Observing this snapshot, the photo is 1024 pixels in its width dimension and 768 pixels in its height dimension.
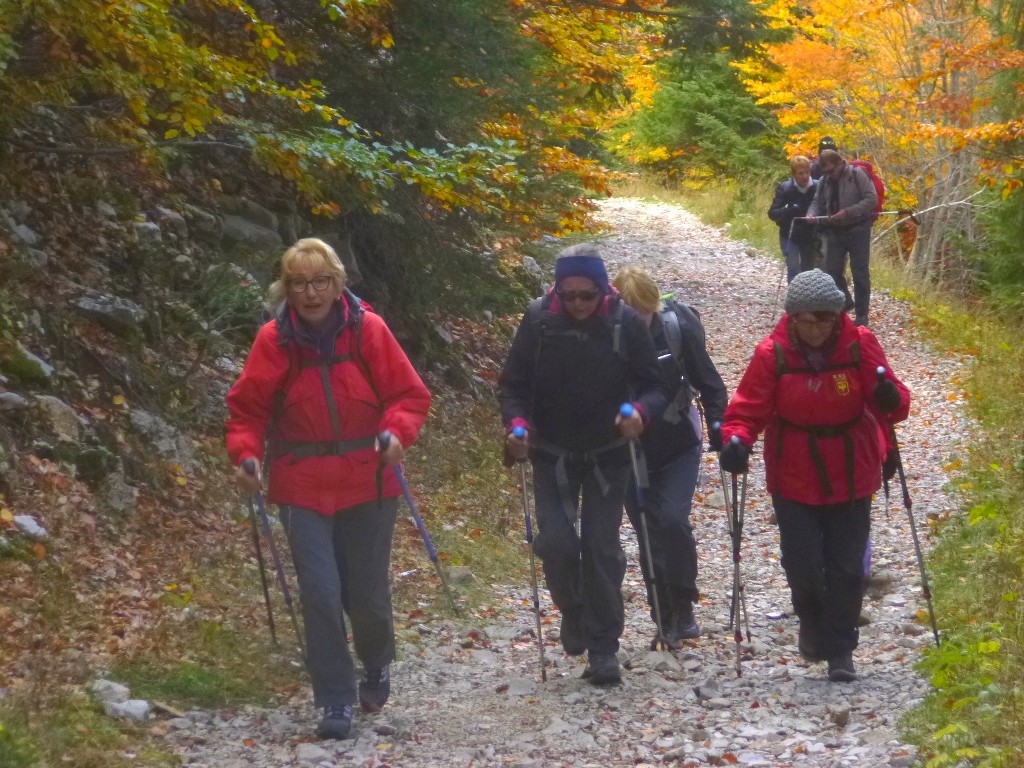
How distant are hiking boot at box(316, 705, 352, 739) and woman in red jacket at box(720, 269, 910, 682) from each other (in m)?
2.19

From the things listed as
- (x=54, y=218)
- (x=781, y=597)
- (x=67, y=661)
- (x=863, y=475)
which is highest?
(x=54, y=218)

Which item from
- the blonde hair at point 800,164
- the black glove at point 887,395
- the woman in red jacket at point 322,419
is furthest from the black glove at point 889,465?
the blonde hair at point 800,164

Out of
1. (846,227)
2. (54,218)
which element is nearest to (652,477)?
(54,218)

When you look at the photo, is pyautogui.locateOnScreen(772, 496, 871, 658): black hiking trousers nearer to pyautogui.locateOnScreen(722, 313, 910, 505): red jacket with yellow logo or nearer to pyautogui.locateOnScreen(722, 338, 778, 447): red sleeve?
pyautogui.locateOnScreen(722, 313, 910, 505): red jacket with yellow logo

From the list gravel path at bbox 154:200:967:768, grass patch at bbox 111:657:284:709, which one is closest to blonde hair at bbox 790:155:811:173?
gravel path at bbox 154:200:967:768

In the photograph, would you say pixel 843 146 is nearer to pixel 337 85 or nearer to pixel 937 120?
pixel 937 120

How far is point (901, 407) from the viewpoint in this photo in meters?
6.12

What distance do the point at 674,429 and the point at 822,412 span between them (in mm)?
1084

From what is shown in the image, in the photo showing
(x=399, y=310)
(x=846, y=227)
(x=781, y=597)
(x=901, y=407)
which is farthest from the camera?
(x=846, y=227)

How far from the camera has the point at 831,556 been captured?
6.38m

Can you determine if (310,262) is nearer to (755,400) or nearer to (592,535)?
(592,535)

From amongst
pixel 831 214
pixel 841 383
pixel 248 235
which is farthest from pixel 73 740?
pixel 831 214

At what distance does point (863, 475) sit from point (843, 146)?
2184 centimetres

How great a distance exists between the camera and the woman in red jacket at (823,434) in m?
6.09
